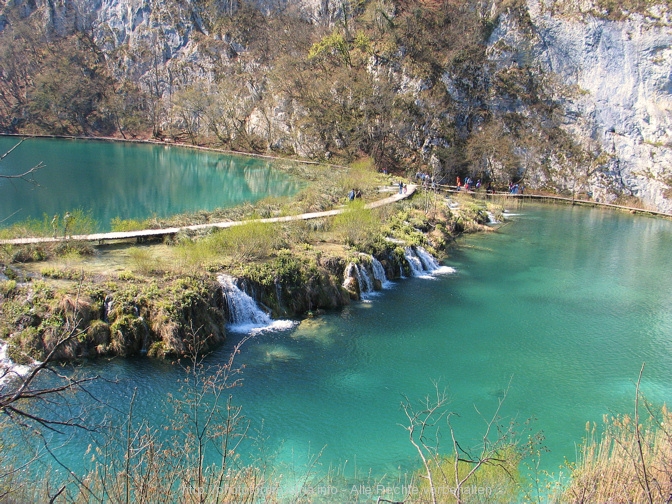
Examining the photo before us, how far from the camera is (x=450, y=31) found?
75.1m

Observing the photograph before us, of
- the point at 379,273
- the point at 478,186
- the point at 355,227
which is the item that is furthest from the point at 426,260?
the point at 478,186

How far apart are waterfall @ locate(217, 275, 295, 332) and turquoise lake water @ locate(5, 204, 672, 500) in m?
0.82

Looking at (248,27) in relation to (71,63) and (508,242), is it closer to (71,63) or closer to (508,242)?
(71,63)

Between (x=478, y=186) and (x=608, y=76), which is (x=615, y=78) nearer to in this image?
(x=608, y=76)

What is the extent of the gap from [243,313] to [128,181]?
3503cm

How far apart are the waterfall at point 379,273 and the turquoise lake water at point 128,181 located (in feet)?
50.4

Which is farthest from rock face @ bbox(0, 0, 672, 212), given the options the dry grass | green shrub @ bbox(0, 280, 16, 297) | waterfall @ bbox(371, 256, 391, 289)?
green shrub @ bbox(0, 280, 16, 297)

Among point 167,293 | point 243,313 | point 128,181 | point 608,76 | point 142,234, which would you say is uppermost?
point 608,76

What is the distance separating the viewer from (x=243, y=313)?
2262 cm

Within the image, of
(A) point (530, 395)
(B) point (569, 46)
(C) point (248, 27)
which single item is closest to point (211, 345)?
(A) point (530, 395)

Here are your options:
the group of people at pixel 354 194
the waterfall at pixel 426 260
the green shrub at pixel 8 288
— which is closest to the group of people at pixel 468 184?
the group of people at pixel 354 194

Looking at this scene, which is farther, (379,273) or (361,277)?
(379,273)

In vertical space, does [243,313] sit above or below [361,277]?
below

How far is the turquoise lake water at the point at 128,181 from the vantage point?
1528 inches
